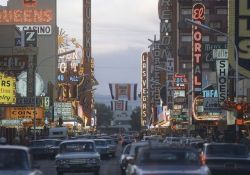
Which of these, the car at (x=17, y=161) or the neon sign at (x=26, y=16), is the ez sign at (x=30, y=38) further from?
the car at (x=17, y=161)

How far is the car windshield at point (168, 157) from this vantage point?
1814 cm

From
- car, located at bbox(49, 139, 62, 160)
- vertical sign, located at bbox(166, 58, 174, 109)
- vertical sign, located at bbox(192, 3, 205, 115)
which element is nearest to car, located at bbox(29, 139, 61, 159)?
car, located at bbox(49, 139, 62, 160)

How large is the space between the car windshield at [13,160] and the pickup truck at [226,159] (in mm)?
6401

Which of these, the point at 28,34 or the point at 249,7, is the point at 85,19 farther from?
the point at 249,7

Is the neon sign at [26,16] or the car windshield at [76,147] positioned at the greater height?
the neon sign at [26,16]

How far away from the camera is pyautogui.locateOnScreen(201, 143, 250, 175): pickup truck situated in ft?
78.0

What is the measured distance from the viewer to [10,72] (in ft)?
236

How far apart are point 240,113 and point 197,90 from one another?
41.4 meters

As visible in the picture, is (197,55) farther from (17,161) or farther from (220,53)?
(17,161)

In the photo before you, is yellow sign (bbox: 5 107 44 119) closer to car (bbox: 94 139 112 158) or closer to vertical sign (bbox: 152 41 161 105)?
car (bbox: 94 139 112 158)

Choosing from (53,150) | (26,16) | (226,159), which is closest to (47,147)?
(53,150)

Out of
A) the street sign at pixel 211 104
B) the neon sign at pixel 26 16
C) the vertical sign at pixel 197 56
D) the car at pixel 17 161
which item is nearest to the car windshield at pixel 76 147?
the car at pixel 17 161

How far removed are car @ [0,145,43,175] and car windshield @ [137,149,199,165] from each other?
8.22 feet

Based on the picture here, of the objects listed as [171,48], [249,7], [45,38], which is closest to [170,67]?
[171,48]
